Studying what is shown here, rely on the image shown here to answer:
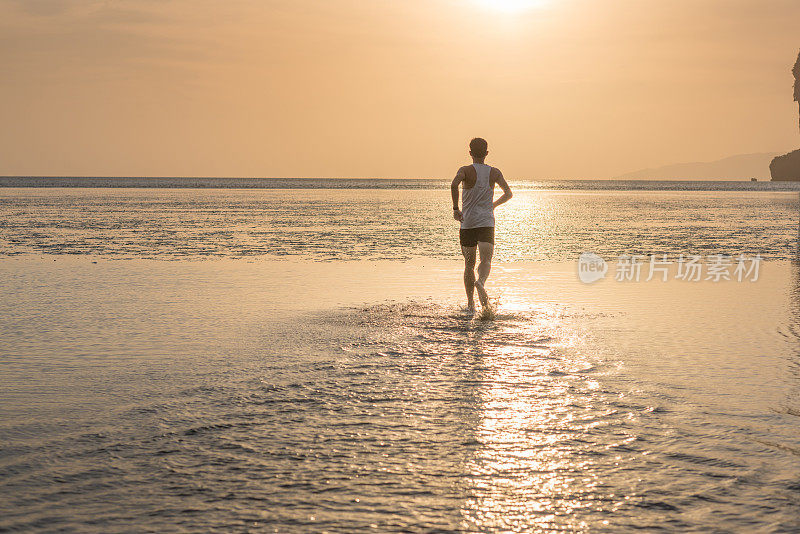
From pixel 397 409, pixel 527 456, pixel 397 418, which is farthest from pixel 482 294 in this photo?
pixel 527 456

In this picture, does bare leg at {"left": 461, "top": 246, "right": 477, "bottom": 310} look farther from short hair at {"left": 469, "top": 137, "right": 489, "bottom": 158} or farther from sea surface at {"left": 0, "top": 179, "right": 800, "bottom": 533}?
short hair at {"left": 469, "top": 137, "right": 489, "bottom": 158}

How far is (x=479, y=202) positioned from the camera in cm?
1062

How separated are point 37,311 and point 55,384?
4.38 meters

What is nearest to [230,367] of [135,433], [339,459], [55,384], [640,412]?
[55,384]

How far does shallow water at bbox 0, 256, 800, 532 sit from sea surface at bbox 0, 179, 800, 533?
2 centimetres

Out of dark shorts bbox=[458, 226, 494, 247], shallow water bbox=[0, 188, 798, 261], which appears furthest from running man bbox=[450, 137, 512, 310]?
shallow water bbox=[0, 188, 798, 261]

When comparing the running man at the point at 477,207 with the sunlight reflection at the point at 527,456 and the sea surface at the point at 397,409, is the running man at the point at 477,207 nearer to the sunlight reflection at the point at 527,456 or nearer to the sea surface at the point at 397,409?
the sea surface at the point at 397,409

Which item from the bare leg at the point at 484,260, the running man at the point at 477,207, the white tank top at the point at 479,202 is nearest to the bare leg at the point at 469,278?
the running man at the point at 477,207

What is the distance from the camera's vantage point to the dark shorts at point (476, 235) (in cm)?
1066

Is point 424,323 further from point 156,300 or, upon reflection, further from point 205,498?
point 205,498

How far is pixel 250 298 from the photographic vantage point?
Result: 11.8 meters

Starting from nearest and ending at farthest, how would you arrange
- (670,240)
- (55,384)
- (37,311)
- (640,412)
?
(640,412) < (55,384) < (37,311) < (670,240)

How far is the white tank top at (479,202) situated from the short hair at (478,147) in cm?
14

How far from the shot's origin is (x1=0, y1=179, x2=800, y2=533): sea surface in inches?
153
